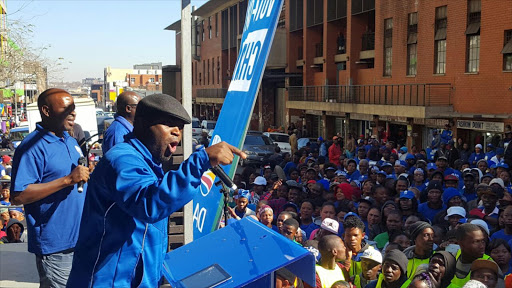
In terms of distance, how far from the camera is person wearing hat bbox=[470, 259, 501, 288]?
15.9 feet

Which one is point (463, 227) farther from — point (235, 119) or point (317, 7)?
point (317, 7)

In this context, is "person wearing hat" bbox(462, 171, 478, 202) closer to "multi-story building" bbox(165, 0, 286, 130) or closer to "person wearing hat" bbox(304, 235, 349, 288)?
"person wearing hat" bbox(304, 235, 349, 288)

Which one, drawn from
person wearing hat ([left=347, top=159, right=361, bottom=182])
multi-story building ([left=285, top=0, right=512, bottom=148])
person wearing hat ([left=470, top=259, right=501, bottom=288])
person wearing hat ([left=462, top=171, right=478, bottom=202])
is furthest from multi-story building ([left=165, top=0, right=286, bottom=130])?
person wearing hat ([left=470, top=259, right=501, bottom=288])

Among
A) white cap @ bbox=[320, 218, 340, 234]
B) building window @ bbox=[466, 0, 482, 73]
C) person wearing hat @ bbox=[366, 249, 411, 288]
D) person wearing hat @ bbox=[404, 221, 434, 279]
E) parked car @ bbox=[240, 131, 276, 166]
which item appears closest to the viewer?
person wearing hat @ bbox=[366, 249, 411, 288]

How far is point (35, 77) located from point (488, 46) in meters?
13.9

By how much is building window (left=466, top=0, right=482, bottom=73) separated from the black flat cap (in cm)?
1784

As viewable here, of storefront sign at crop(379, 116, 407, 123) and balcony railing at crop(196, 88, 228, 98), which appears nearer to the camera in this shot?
storefront sign at crop(379, 116, 407, 123)

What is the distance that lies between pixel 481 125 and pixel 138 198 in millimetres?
17574

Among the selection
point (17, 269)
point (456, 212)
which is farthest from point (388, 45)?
point (17, 269)

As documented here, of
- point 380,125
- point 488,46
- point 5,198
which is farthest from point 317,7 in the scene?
point 5,198

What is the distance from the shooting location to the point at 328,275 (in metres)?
5.31

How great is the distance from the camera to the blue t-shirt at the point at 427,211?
875cm

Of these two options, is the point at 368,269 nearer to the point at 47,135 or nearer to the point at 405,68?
the point at 47,135

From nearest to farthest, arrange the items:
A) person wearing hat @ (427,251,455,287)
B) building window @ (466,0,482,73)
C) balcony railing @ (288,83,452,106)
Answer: person wearing hat @ (427,251,455,287)
building window @ (466,0,482,73)
balcony railing @ (288,83,452,106)
